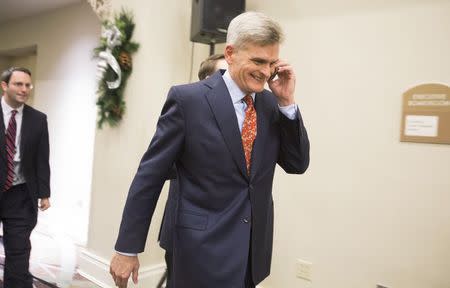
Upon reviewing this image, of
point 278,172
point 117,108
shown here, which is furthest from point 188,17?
point 278,172

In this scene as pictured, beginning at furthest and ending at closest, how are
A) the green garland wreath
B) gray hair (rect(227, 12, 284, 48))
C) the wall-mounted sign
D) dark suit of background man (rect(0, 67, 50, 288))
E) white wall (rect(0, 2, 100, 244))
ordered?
white wall (rect(0, 2, 100, 244)) → the green garland wreath → dark suit of background man (rect(0, 67, 50, 288)) → the wall-mounted sign → gray hair (rect(227, 12, 284, 48))

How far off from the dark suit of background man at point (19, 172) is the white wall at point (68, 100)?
167 cm

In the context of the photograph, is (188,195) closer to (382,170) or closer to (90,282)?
(382,170)

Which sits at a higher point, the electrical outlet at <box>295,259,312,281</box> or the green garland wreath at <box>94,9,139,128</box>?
the green garland wreath at <box>94,9,139,128</box>

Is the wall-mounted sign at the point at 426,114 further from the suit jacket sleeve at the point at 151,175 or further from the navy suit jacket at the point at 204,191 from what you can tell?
the suit jacket sleeve at the point at 151,175

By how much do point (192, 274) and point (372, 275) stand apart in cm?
142

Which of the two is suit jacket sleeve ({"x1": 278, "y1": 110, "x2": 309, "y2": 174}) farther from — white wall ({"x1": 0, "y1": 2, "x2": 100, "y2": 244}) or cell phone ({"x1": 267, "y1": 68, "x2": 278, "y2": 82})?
white wall ({"x1": 0, "y1": 2, "x2": 100, "y2": 244})

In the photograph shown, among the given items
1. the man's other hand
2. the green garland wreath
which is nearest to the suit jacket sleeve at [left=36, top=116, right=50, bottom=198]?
the green garland wreath

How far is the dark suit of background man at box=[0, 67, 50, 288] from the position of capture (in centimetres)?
228

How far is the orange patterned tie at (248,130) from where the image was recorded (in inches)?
44.3

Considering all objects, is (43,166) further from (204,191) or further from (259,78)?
(259,78)

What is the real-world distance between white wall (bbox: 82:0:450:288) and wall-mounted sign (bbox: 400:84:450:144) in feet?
0.13

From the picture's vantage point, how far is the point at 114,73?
268 cm

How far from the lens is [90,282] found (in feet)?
9.45
